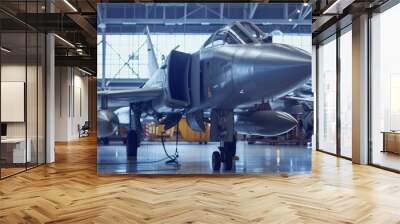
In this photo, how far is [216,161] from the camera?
596 cm

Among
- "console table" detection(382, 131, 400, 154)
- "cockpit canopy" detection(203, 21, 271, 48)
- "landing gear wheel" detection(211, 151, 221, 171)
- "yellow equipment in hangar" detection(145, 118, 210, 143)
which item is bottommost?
"landing gear wheel" detection(211, 151, 221, 171)

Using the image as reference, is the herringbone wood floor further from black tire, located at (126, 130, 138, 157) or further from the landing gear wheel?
black tire, located at (126, 130, 138, 157)

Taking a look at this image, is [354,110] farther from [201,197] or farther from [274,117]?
[201,197]

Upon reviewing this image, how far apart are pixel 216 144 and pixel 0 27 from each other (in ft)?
12.6

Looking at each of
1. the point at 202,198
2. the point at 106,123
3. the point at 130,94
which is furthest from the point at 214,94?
the point at 202,198

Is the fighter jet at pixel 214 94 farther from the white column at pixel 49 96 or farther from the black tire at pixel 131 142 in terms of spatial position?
the white column at pixel 49 96

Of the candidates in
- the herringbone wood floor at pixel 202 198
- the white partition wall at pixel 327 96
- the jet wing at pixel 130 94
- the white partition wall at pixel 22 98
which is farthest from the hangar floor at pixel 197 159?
the white partition wall at pixel 327 96

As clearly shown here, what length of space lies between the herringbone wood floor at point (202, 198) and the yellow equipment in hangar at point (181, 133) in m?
0.63

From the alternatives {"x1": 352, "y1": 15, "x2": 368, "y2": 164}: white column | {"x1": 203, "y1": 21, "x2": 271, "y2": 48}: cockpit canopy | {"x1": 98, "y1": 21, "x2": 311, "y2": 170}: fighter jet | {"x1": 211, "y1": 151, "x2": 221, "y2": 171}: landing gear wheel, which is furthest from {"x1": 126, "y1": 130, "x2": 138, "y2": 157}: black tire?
{"x1": 352, "y1": 15, "x2": 368, "y2": 164}: white column

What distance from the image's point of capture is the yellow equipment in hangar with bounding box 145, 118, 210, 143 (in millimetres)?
5910

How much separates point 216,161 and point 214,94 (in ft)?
3.50

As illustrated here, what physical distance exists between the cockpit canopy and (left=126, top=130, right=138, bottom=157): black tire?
178 cm

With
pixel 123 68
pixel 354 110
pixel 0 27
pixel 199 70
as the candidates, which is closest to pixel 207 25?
pixel 199 70

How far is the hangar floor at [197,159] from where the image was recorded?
592 centimetres
